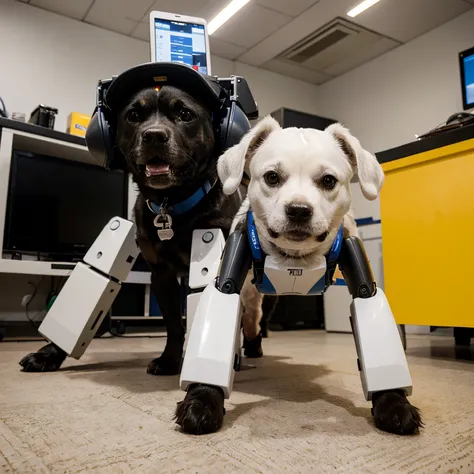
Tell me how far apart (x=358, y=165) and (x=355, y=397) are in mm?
531

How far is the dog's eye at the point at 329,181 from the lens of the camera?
0.85 metres

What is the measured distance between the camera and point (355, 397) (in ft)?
3.32

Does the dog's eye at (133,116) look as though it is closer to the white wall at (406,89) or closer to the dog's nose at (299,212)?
the dog's nose at (299,212)

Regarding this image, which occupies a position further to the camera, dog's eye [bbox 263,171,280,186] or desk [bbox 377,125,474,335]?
desk [bbox 377,125,474,335]

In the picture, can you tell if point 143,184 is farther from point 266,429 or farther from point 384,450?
point 384,450

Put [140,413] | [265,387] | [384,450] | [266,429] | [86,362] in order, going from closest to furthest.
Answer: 1. [384,450]
2. [266,429]
3. [140,413]
4. [265,387]
5. [86,362]

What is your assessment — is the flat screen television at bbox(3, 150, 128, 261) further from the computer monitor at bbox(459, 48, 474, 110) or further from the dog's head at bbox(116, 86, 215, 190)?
the computer monitor at bbox(459, 48, 474, 110)

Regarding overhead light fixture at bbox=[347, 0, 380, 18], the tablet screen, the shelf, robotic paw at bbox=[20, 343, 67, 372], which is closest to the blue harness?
robotic paw at bbox=[20, 343, 67, 372]

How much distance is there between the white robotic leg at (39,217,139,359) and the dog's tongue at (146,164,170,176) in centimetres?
32

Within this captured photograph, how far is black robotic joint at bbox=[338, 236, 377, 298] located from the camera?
89 centimetres

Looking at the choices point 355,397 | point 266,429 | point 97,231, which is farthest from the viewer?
point 97,231

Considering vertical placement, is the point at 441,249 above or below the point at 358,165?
below

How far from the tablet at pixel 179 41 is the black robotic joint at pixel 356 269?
1072 mm

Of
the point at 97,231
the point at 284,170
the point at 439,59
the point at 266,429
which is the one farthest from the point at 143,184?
the point at 439,59
